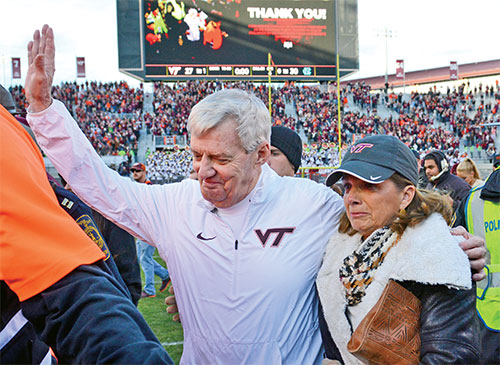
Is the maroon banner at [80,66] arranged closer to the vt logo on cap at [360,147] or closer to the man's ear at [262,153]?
the man's ear at [262,153]

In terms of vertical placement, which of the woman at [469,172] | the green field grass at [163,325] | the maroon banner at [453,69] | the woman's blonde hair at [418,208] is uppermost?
the maroon banner at [453,69]

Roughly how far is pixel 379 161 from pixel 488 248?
162cm

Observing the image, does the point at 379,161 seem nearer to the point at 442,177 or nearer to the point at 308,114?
the point at 442,177

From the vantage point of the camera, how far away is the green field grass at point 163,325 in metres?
4.96

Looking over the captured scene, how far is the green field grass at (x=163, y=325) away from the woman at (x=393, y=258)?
129 inches

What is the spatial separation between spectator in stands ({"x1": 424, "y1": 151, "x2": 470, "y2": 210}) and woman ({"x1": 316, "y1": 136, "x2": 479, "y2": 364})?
4.43m

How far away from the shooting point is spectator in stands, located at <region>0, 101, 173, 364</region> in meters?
0.78

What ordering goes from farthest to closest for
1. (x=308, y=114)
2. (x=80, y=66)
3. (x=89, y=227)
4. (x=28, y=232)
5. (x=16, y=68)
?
1. (x=16, y=68)
2. (x=80, y=66)
3. (x=308, y=114)
4. (x=89, y=227)
5. (x=28, y=232)

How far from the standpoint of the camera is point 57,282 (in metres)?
0.81

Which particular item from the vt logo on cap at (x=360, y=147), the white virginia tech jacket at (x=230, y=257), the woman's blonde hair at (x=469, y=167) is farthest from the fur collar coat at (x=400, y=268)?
the woman's blonde hair at (x=469, y=167)

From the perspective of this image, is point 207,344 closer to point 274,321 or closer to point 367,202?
point 274,321

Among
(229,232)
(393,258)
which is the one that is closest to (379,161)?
(393,258)

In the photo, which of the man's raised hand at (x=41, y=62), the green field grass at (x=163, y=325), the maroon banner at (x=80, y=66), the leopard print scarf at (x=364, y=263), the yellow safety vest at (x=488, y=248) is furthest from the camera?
the maroon banner at (x=80, y=66)

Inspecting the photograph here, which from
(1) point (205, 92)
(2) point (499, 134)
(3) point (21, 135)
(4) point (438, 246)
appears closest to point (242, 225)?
(4) point (438, 246)
